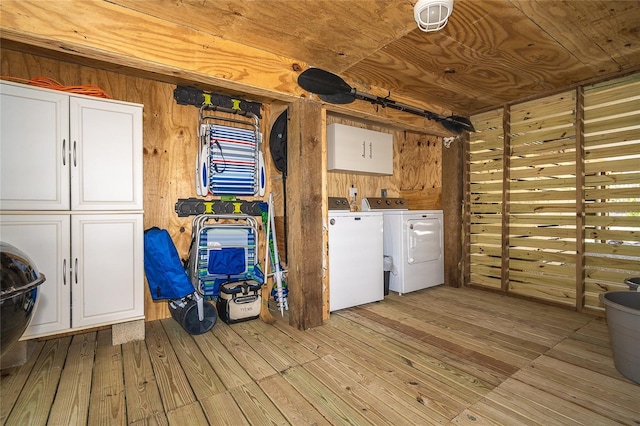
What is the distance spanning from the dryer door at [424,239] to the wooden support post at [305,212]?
54.1 inches

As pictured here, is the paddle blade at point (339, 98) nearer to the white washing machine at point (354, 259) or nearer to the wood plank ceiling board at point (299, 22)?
the wood plank ceiling board at point (299, 22)

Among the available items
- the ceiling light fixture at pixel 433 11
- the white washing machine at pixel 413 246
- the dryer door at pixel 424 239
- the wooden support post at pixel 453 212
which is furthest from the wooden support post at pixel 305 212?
the wooden support post at pixel 453 212

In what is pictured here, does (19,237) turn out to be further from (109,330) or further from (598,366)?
(598,366)

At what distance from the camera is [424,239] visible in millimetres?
3623

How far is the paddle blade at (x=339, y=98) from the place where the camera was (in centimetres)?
259

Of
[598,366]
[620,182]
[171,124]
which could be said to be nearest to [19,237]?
[171,124]

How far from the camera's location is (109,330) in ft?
8.19

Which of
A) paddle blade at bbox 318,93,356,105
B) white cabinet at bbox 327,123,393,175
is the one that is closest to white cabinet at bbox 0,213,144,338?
paddle blade at bbox 318,93,356,105

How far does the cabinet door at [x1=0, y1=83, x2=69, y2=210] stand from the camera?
72.1 inches

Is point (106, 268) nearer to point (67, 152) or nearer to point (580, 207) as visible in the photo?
point (67, 152)

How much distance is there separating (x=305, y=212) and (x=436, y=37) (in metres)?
1.59

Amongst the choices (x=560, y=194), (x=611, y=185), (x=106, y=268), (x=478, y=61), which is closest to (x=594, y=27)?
(x=478, y=61)

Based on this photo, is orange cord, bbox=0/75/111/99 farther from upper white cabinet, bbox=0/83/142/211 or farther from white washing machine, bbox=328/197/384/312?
white washing machine, bbox=328/197/384/312

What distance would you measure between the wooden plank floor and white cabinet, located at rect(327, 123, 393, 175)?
1797 millimetres
